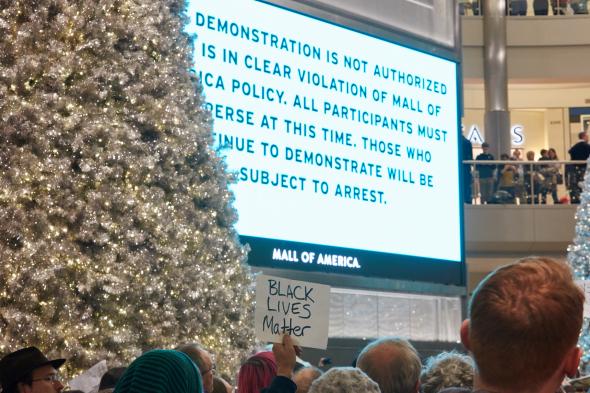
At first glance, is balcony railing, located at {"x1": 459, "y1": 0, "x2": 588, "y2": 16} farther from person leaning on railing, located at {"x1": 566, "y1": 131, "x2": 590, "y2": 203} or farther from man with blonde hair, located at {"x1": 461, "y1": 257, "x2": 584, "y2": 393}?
man with blonde hair, located at {"x1": 461, "y1": 257, "x2": 584, "y2": 393}

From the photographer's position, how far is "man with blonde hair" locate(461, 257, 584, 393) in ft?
6.79

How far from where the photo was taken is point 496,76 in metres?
25.1

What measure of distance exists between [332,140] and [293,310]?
19.8 ft

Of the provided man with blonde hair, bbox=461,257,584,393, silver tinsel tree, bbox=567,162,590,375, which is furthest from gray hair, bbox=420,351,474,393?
silver tinsel tree, bbox=567,162,590,375

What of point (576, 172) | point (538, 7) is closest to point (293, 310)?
point (576, 172)

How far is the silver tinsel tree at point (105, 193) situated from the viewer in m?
6.61

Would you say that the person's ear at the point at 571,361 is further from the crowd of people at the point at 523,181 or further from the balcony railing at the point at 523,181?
the crowd of people at the point at 523,181

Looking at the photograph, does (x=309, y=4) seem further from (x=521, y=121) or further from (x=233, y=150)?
(x=521, y=121)

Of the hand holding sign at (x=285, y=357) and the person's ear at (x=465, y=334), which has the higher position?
the person's ear at (x=465, y=334)

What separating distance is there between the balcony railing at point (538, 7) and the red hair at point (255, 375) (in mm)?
20608

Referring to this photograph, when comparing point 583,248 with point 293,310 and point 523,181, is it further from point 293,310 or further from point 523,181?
point 293,310

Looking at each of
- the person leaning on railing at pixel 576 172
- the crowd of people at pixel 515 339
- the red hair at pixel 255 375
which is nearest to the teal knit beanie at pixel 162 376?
the crowd of people at pixel 515 339

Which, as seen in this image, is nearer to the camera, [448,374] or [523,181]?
[448,374]

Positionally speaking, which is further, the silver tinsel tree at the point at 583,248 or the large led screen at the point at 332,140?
the silver tinsel tree at the point at 583,248
